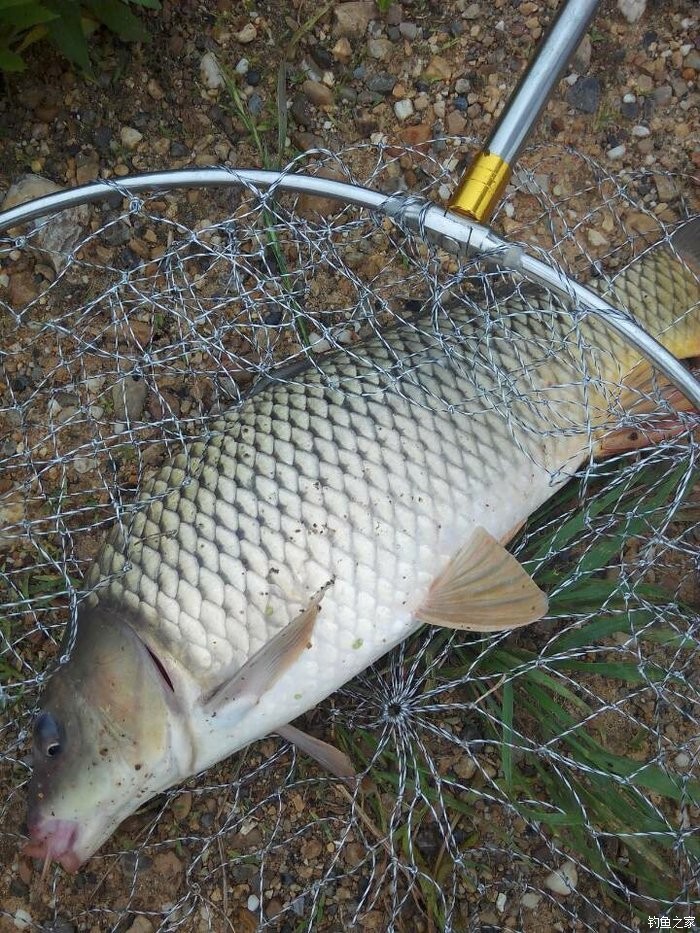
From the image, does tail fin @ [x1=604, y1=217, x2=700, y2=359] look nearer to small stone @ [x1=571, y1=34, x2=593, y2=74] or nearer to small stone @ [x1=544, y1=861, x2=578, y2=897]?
small stone @ [x1=571, y1=34, x2=593, y2=74]

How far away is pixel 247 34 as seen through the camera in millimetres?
1896

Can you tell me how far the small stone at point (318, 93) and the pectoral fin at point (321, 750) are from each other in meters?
1.46

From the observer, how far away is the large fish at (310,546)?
53.3 inches

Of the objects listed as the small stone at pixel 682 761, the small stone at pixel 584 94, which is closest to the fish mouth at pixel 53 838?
the small stone at pixel 682 761

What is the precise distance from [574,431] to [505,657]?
1.64 feet

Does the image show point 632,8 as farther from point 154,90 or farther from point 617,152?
point 154,90

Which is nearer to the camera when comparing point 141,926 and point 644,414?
point 644,414

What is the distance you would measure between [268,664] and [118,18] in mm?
Result: 1454

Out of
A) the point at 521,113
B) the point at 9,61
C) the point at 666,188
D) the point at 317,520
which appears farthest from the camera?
the point at 666,188

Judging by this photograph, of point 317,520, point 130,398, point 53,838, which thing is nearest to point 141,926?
point 53,838

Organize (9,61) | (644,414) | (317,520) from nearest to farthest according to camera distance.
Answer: (317,520) → (644,414) → (9,61)

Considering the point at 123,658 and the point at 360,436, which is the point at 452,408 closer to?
the point at 360,436

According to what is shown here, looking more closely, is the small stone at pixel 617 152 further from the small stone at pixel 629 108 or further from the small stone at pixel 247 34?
the small stone at pixel 247 34

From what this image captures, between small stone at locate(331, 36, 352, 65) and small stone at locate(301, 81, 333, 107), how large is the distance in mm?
76
